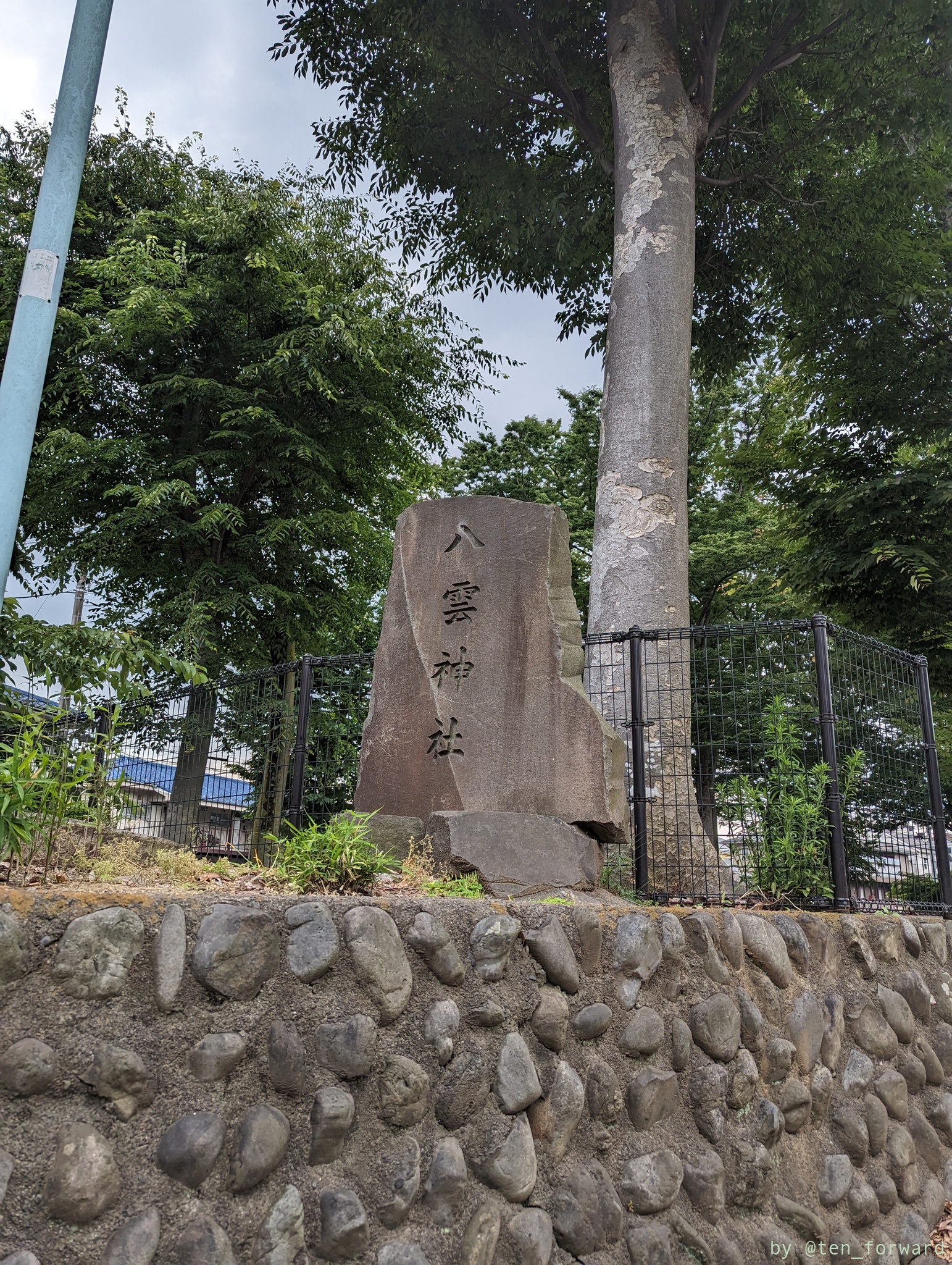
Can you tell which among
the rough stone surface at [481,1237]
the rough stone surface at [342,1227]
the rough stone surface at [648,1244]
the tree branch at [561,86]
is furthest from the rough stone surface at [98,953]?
the tree branch at [561,86]

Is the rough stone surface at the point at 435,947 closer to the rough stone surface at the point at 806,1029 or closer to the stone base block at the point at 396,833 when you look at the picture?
the stone base block at the point at 396,833

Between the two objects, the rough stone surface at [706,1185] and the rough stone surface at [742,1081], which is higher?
the rough stone surface at [742,1081]

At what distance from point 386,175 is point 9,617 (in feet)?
36.1

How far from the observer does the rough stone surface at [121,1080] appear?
8.93ft

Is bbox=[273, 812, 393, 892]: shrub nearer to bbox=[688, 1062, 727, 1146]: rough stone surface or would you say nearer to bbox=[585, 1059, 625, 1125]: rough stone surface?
bbox=[585, 1059, 625, 1125]: rough stone surface

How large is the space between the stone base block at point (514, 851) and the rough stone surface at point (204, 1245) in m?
2.50

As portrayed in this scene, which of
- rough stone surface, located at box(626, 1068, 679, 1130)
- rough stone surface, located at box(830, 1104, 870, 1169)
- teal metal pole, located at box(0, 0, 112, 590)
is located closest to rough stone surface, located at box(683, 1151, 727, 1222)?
rough stone surface, located at box(626, 1068, 679, 1130)

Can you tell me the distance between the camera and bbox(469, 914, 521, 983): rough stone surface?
146 inches

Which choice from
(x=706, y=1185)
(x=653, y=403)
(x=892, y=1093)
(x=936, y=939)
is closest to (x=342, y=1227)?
(x=706, y=1185)

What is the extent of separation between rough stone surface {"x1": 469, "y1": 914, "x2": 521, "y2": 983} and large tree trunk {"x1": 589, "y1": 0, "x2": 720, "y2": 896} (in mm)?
3301

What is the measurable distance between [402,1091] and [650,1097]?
1308 millimetres

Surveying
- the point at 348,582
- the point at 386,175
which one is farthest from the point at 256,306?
the point at 348,582

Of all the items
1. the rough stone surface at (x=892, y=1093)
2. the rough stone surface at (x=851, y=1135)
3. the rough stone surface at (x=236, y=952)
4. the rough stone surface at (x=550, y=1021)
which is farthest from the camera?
the rough stone surface at (x=892, y=1093)

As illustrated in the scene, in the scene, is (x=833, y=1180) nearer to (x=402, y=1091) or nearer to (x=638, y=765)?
(x=638, y=765)
